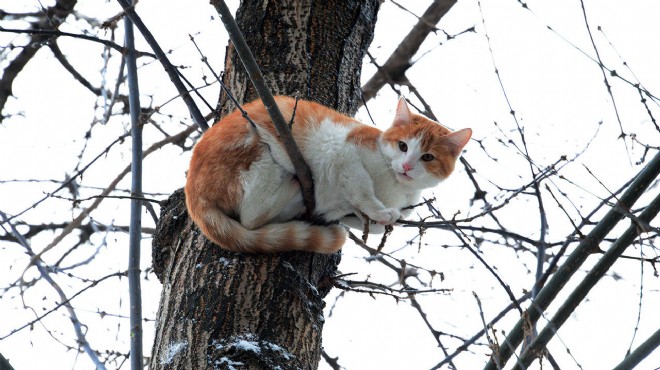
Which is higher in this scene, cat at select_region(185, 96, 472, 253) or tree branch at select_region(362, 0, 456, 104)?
tree branch at select_region(362, 0, 456, 104)

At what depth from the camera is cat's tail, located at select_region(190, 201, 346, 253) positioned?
2.50 meters

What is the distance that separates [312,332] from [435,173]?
1047 millimetres

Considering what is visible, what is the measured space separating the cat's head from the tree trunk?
0.29 meters

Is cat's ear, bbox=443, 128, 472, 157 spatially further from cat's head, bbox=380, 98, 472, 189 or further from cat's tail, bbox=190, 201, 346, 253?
cat's tail, bbox=190, 201, 346, 253

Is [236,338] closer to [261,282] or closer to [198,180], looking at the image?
[261,282]

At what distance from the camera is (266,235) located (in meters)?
2.53

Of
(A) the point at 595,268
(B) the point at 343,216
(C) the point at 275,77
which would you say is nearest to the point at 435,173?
(B) the point at 343,216

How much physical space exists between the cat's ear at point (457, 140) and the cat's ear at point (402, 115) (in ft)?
0.66

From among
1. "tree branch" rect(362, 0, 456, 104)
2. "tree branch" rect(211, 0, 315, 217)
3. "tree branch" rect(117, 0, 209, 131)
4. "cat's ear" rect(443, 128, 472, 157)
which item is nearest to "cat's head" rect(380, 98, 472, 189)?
"cat's ear" rect(443, 128, 472, 157)

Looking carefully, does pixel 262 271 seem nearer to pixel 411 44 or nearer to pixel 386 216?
pixel 386 216

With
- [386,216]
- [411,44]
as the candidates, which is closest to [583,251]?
[386,216]

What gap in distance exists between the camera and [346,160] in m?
2.74

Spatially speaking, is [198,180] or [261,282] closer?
[261,282]

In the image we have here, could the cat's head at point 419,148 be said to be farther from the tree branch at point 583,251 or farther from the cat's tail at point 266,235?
the tree branch at point 583,251
